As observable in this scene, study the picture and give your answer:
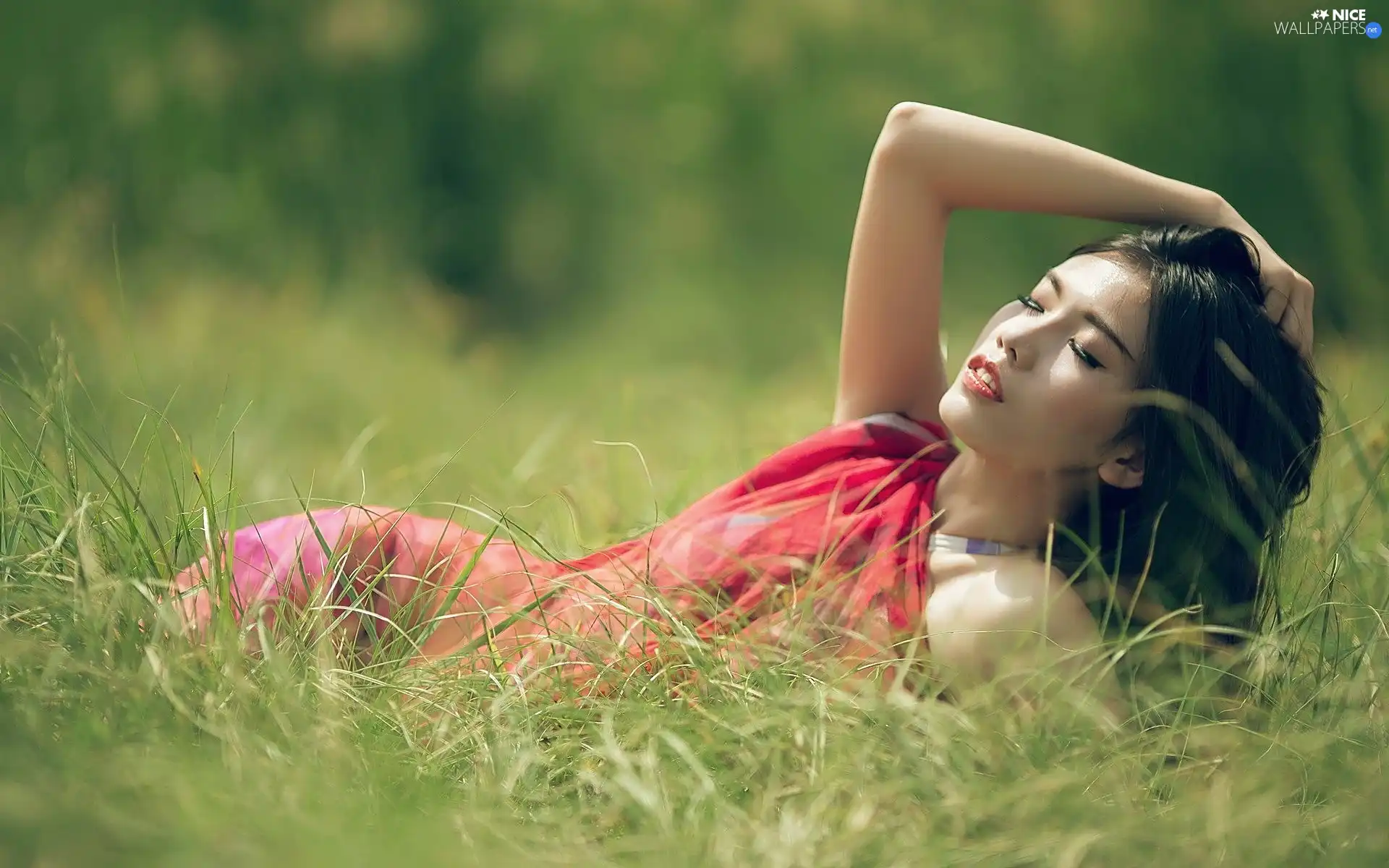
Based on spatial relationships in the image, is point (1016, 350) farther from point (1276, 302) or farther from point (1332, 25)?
point (1332, 25)

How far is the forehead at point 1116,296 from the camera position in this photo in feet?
4.77

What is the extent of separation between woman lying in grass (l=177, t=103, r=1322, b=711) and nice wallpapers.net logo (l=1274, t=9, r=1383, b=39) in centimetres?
286

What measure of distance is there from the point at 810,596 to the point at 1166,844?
41 cm

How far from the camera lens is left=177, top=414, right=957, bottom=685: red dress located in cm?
145

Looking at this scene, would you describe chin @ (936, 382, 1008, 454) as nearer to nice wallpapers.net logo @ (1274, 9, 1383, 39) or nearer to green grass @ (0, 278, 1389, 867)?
green grass @ (0, 278, 1389, 867)

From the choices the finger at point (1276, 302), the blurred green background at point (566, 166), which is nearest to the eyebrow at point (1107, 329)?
the finger at point (1276, 302)

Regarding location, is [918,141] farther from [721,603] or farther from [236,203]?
[236,203]

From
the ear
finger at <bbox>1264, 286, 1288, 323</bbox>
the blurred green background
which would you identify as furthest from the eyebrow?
the blurred green background

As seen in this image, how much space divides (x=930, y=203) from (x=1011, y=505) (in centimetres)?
38

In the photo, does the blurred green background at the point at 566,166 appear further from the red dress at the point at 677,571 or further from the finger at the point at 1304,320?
the finger at the point at 1304,320

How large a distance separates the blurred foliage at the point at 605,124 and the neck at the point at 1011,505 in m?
2.65

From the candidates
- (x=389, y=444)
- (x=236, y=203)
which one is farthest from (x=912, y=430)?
(x=236, y=203)

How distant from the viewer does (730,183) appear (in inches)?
189

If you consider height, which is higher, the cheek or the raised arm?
the raised arm
